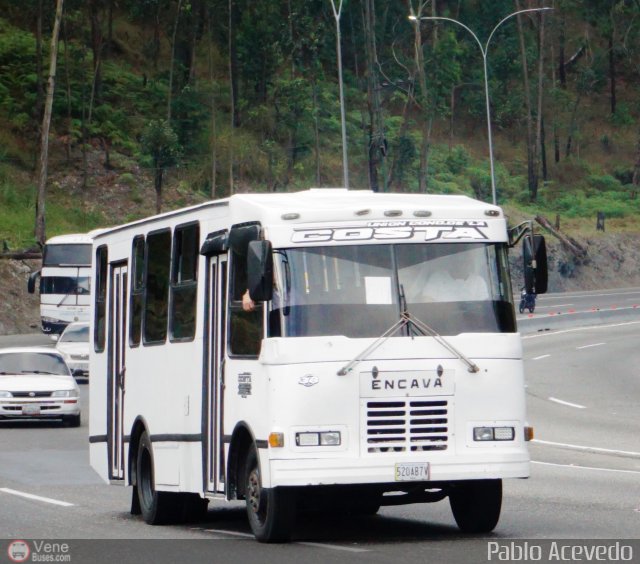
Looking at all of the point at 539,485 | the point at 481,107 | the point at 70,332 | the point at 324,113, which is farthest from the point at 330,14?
the point at 539,485

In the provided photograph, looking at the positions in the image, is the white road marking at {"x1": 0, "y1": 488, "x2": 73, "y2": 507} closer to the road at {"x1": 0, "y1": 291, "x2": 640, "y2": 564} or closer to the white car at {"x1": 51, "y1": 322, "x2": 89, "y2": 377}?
the road at {"x1": 0, "y1": 291, "x2": 640, "y2": 564}

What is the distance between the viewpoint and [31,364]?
29281 mm

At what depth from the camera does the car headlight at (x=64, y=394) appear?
27.9m

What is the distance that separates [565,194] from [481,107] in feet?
40.0

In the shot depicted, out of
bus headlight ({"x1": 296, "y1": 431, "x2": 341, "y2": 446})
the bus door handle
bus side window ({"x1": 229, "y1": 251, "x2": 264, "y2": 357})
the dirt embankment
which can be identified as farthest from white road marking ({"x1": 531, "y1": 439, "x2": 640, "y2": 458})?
the dirt embankment

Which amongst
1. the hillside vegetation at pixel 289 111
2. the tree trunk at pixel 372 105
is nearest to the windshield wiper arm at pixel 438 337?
the tree trunk at pixel 372 105

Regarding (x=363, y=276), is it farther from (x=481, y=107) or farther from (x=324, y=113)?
(x=481, y=107)

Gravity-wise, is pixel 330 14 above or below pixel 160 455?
above

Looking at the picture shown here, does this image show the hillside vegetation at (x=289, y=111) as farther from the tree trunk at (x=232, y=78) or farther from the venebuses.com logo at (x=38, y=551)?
the venebuses.com logo at (x=38, y=551)

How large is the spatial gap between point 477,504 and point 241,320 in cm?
247

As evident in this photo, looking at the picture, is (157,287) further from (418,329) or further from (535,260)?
(535,260)

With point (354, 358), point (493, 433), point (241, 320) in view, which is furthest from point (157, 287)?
point (493, 433)

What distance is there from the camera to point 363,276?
12.1 meters

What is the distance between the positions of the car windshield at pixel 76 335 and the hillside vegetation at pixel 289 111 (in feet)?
58.5
